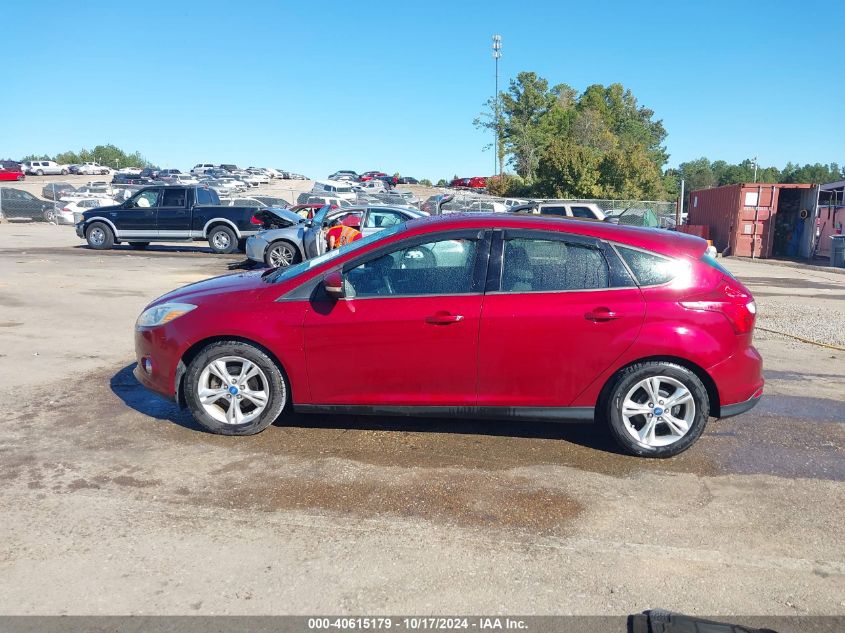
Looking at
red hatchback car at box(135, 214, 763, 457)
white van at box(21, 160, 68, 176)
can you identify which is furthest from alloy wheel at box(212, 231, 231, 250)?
white van at box(21, 160, 68, 176)

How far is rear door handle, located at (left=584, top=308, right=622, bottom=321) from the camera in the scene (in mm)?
4750

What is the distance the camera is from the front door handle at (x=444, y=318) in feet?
15.7

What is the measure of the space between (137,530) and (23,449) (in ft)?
5.42

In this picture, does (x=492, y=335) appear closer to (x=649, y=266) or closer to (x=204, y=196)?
(x=649, y=266)

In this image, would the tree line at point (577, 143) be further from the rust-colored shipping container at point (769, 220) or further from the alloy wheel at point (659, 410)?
the alloy wheel at point (659, 410)

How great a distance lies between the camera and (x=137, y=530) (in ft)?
12.2

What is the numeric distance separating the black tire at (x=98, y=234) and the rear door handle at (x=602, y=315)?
18.1 metres

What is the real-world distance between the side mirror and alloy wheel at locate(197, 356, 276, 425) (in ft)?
2.59

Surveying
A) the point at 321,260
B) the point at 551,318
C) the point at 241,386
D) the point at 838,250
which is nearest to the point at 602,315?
the point at 551,318

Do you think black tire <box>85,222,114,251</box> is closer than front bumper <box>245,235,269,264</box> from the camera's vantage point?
No

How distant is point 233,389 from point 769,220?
25.3 meters

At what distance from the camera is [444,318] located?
15.7 ft

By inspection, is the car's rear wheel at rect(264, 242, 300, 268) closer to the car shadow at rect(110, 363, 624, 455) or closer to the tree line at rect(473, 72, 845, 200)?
the car shadow at rect(110, 363, 624, 455)

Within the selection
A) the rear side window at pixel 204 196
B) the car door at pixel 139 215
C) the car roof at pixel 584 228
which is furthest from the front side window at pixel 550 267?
the car door at pixel 139 215
